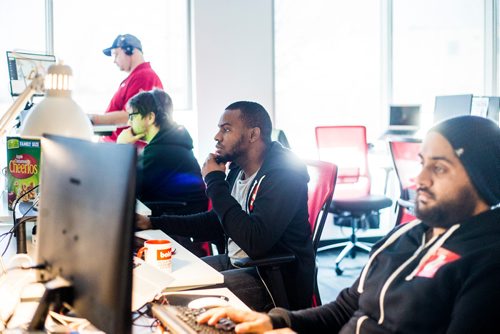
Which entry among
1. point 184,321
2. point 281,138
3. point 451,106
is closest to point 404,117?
point 451,106

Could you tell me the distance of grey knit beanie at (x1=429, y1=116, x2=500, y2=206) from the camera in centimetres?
135

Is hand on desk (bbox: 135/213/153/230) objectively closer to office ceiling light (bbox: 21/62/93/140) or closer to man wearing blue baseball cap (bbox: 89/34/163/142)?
office ceiling light (bbox: 21/62/93/140)

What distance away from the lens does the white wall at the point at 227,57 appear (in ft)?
15.6

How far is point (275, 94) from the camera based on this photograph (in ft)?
16.7

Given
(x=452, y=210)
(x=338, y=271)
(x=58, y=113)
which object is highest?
(x=58, y=113)

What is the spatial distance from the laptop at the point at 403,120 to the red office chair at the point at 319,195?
3.05 metres

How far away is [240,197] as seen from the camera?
2.48m

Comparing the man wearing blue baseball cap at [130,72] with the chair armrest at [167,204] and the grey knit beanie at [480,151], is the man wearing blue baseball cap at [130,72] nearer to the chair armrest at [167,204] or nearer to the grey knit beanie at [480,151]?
the chair armrest at [167,204]

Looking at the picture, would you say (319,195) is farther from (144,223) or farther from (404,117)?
(404,117)

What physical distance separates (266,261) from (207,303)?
55cm

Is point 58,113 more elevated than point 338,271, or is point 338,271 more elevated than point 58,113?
point 58,113

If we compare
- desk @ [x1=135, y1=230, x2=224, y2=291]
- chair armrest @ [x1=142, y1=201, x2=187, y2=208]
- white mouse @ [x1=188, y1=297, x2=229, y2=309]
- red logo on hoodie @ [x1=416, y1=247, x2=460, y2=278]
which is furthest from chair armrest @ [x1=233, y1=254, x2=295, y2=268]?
chair armrest @ [x1=142, y1=201, x2=187, y2=208]

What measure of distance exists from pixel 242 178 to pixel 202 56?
94.5 inches

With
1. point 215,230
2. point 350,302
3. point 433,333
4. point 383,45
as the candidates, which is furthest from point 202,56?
point 433,333
